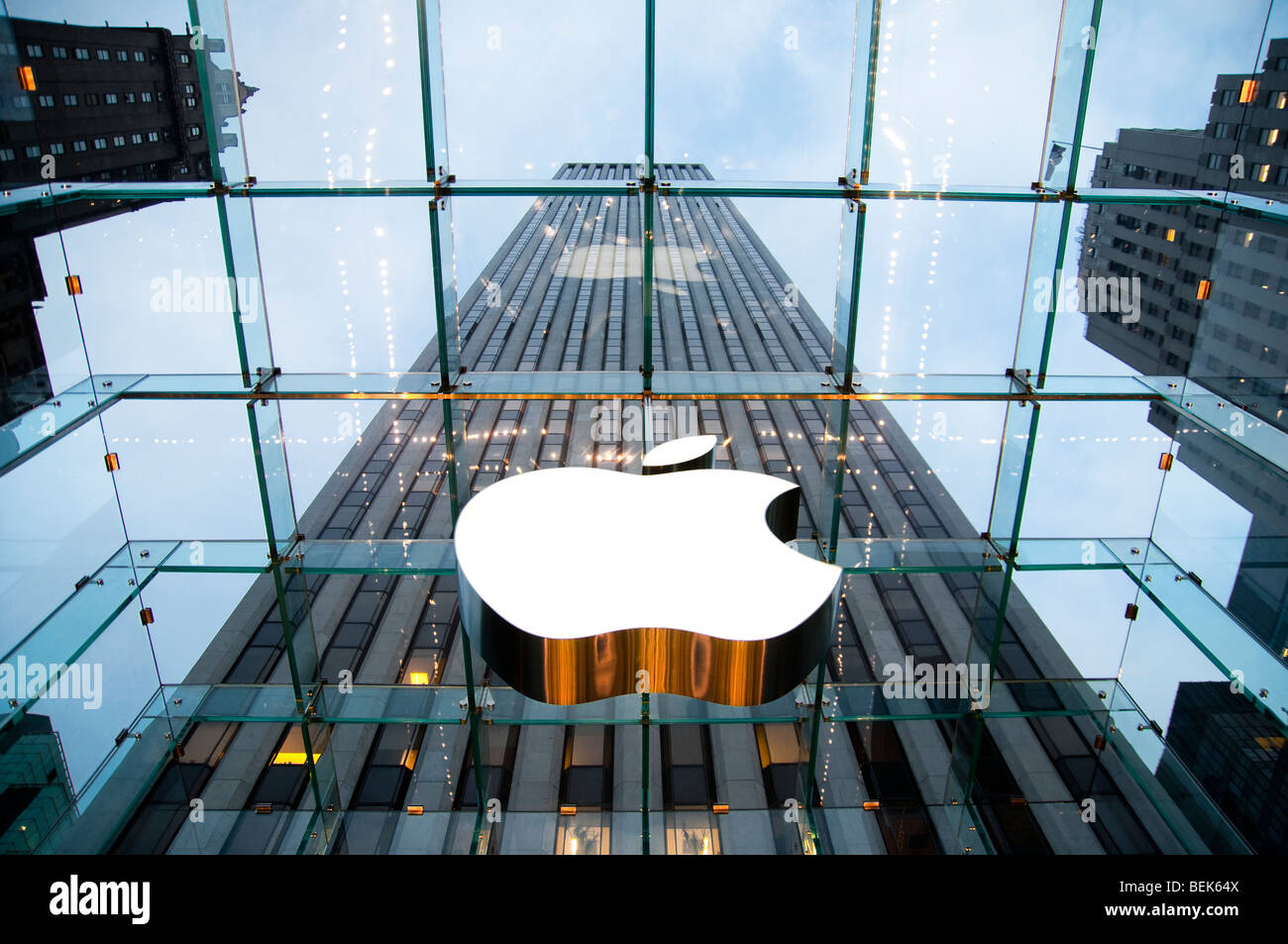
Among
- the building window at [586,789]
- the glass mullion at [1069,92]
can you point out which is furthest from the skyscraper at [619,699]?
the glass mullion at [1069,92]

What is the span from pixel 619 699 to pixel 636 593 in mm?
3806

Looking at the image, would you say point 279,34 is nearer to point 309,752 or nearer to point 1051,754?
point 309,752

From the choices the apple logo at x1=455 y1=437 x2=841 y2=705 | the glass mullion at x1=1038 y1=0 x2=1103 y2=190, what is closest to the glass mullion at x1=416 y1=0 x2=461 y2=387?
the apple logo at x1=455 y1=437 x2=841 y2=705

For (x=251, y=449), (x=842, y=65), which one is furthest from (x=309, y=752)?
(x=842, y=65)

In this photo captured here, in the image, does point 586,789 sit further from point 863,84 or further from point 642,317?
point 863,84

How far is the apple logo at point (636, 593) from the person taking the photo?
8.41 feet

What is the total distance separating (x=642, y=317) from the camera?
5.28 meters

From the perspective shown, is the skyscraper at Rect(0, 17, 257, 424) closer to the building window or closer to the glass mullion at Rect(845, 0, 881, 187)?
the glass mullion at Rect(845, 0, 881, 187)

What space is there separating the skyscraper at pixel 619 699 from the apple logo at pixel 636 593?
2279 millimetres

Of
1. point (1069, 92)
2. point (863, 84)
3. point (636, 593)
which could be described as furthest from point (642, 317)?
point (1069, 92)

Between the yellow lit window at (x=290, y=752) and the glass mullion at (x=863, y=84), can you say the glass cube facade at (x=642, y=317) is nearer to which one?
the glass mullion at (x=863, y=84)

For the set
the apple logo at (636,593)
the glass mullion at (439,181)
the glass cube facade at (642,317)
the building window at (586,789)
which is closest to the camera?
the apple logo at (636,593)

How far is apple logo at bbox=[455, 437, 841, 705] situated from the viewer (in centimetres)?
256

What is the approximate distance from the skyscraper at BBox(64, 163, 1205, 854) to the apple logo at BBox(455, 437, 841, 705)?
2.28 m
